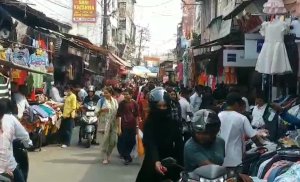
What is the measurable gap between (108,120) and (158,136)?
25.3 feet

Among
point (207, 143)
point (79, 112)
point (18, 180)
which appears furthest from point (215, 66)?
point (207, 143)

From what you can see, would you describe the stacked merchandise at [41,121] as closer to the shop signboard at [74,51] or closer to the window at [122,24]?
the shop signboard at [74,51]

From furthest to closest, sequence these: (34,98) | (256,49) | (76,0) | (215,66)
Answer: (76,0), (215,66), (34,98), (256,49)

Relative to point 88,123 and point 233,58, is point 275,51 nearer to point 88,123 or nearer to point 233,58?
point 233,58

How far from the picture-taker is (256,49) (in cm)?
1089

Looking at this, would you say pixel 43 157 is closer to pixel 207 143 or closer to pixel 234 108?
pixel 234 108

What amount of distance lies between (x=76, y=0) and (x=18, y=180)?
790 inches

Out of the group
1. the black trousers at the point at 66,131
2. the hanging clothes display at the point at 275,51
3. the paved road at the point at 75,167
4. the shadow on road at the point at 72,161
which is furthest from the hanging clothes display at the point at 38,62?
the hanging clothes display at the point at 275,51

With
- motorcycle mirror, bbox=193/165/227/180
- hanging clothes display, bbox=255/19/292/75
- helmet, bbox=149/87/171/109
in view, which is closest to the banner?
hanging clothes display, bbox=255/19/292/75

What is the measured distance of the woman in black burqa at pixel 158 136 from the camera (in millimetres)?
6172

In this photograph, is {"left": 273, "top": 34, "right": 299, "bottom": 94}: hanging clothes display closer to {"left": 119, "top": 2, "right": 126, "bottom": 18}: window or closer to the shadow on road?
the shadow on road

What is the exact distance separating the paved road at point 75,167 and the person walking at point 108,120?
293 mm

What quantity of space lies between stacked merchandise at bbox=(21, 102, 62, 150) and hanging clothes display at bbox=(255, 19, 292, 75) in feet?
21.8

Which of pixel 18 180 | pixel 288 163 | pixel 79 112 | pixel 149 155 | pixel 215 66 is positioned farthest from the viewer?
pixel 79 112
